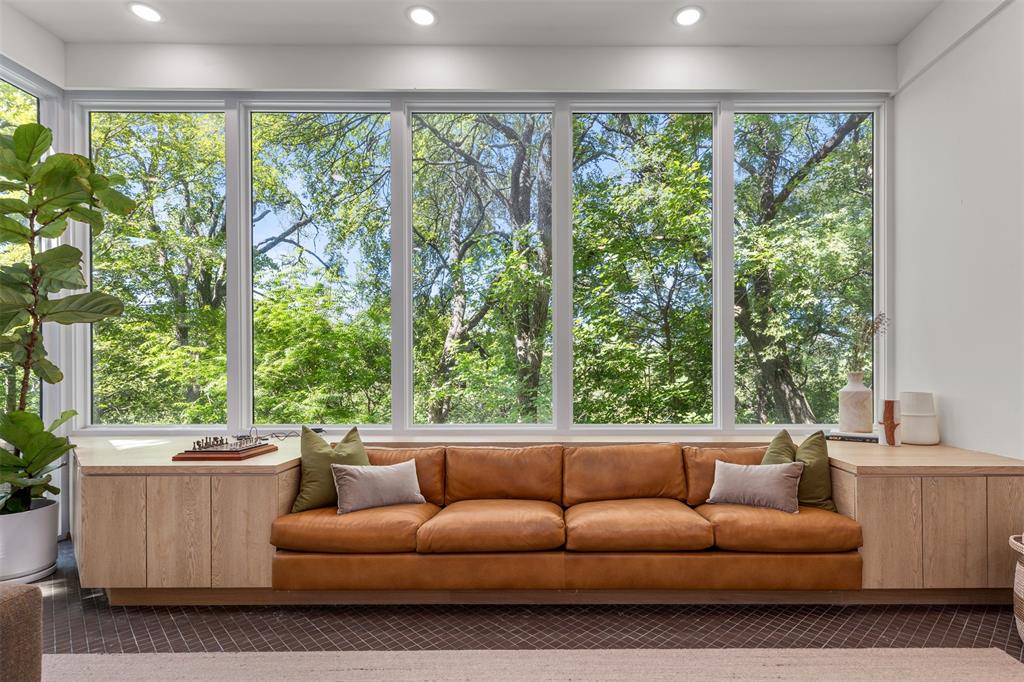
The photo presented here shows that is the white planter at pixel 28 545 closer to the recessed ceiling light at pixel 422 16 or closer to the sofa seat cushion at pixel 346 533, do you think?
the sofa seat cushion at pixel 346 533

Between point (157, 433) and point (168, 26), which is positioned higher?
point (168, 26)

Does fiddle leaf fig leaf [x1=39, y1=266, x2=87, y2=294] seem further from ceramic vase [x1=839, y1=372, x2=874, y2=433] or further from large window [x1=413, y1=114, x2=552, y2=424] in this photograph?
ceramic vase [x1=839, y1=372, x2=874, y2=433]

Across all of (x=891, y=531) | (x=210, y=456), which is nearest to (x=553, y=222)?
(x=210, y=456)

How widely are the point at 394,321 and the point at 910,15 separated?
3.91m

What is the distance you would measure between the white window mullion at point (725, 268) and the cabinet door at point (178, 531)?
3321 mm

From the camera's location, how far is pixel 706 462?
3484mm

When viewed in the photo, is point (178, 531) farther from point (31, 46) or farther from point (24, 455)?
point (31, 46)

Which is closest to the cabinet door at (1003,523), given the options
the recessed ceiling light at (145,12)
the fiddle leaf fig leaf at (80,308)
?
the fiddle leaf fig leaf at (80,308)

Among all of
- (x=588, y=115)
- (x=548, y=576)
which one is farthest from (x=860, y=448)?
(x=588, y=115)

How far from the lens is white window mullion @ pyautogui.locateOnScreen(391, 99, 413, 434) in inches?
159

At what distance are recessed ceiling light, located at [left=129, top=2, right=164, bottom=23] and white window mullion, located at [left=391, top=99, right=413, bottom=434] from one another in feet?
4.96

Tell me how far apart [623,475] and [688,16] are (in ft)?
9.54

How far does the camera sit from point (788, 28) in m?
3.78

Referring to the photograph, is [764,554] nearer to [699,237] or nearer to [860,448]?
[860,448]
